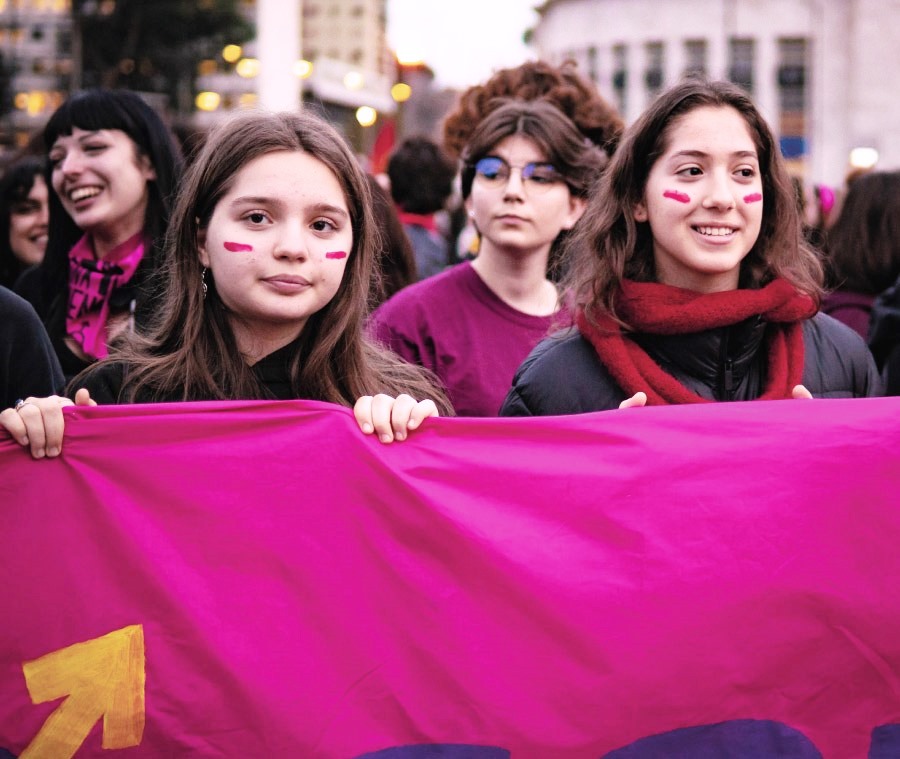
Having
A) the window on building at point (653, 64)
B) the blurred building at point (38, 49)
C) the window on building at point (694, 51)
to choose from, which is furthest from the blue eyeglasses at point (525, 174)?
the window on building at point (694, 51)

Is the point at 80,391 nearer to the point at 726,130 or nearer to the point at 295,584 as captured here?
the point at 295,584

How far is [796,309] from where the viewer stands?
2.75 metres

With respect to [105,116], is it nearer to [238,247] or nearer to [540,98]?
[238,247]

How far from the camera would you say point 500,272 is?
3.84 m

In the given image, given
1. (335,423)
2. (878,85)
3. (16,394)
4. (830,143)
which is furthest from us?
(830,143)

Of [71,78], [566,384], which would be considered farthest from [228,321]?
[71,78]

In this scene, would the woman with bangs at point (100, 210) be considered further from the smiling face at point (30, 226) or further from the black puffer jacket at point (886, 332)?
the black puffer jacket at point (886, 332)

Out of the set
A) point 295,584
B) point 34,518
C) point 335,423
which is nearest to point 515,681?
point 295,584

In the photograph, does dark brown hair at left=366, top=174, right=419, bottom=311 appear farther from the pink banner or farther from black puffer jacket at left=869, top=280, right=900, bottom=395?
the pink banner

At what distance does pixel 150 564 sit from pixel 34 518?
24 cm

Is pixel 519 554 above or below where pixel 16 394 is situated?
below

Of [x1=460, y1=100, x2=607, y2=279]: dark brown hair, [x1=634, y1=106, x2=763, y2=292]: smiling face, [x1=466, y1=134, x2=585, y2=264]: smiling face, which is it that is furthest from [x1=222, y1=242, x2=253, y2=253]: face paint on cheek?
[x1=460, y1=100, x2=607, y2=279]: dark brown hair

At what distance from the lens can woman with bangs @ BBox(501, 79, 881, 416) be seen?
2.72 meters

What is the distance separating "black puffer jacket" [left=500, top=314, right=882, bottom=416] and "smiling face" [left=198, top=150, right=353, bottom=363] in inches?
21.3
